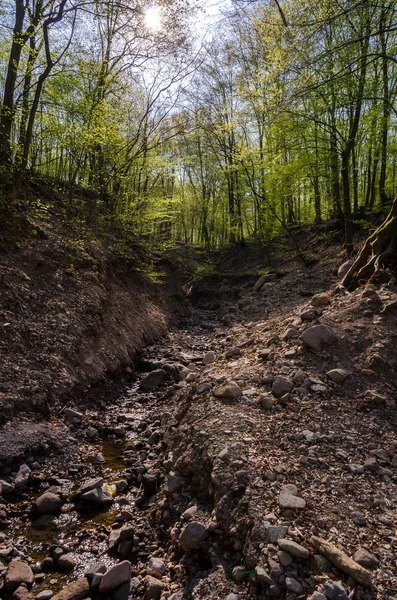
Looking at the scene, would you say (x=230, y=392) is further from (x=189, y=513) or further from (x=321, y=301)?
(x=321, y=301)

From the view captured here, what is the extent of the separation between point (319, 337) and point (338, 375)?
737mm

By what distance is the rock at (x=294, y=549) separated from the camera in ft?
7.72

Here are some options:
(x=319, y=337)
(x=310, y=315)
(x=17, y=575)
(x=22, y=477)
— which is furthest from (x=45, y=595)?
(x=310, y=315)

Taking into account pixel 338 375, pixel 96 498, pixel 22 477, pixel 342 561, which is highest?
pixel 338 375

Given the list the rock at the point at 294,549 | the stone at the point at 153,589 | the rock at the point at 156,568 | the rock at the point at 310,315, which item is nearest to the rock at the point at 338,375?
the rock at the point at 310,315

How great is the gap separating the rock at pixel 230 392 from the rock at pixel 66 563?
238 cm

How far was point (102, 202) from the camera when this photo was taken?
11.1 meters

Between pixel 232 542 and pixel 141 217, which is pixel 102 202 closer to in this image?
pixel 141 217

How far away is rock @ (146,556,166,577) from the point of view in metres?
2.87

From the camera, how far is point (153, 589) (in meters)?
2.67

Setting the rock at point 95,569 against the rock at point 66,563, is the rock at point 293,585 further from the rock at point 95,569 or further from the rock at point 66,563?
the rock at point 66,563

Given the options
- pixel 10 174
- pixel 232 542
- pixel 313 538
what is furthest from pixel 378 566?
pixel 10 174

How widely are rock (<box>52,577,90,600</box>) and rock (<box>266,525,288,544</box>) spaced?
5.15 ft

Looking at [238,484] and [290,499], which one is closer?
[290,499]
